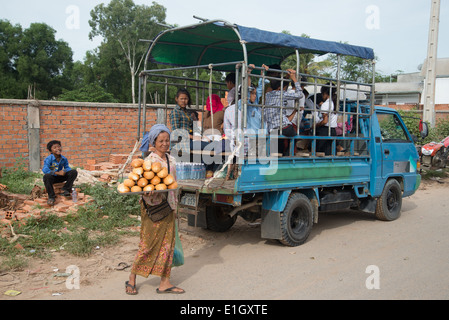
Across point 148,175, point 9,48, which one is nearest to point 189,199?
point 148,175

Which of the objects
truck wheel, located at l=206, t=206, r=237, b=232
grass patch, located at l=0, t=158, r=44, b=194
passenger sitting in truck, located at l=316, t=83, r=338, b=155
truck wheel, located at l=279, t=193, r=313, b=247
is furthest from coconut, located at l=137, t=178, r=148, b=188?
grass patch, located at l=0, t=158, r=44, b=194

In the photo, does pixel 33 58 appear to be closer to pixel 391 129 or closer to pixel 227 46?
pixel 227 46

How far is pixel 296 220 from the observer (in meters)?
5.88

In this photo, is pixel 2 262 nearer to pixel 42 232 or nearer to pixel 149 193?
pixel 42 232

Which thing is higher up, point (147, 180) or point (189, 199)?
point (147, 180)

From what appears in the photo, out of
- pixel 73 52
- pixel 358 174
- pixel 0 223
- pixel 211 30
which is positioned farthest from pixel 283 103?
pixel 73 52

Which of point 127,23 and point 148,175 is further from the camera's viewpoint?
point 127,23

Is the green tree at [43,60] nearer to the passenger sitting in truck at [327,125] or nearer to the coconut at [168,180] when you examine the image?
the passenger sitting in truck at [327,125]

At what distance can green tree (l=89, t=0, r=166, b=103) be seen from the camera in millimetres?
33094

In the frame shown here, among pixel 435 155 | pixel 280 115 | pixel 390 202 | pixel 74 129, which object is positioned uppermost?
pixel 280 115

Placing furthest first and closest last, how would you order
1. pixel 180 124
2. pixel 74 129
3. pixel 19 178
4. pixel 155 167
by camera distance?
pixel 74 129 → pixel 19 178 → pixel 180 124 → pixel 155 167

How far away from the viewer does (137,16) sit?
3303 cm

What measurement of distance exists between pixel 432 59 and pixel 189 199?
13462 mm

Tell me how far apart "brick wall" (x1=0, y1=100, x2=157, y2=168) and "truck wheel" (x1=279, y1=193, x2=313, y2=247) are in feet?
20.4
